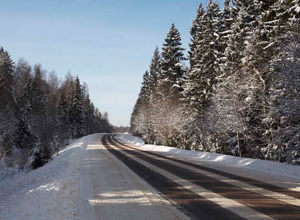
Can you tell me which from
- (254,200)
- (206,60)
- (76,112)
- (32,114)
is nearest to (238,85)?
(206,60)

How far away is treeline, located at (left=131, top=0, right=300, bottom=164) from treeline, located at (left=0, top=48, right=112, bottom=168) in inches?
636

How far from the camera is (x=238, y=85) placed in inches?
668

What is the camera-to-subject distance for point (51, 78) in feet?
199

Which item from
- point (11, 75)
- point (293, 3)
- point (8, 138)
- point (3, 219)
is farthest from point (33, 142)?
point (293, 3)

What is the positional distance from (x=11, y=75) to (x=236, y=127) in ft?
135

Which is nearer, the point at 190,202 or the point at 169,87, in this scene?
the point at 190,202

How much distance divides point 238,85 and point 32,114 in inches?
1481

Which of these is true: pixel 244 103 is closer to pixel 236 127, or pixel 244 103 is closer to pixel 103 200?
pixel 236 127

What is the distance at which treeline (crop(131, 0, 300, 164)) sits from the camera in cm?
1248

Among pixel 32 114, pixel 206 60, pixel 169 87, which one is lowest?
pixel 32 114

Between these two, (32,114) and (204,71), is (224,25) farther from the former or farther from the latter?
(32,114)

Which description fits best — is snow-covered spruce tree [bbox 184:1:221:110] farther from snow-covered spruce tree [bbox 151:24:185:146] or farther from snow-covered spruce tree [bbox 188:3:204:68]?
snow-covered spruce tree [bbox 151:24:185:146]

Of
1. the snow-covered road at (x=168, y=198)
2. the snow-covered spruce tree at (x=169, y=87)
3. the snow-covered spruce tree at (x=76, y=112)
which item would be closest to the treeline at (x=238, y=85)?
the snow-covered spruce tree at (x=169, y=87)

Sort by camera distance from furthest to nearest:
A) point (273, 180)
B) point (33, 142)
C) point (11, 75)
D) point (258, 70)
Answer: point (11, 75) < point (33, 142) < point (258, 70) < point (273, 180)
